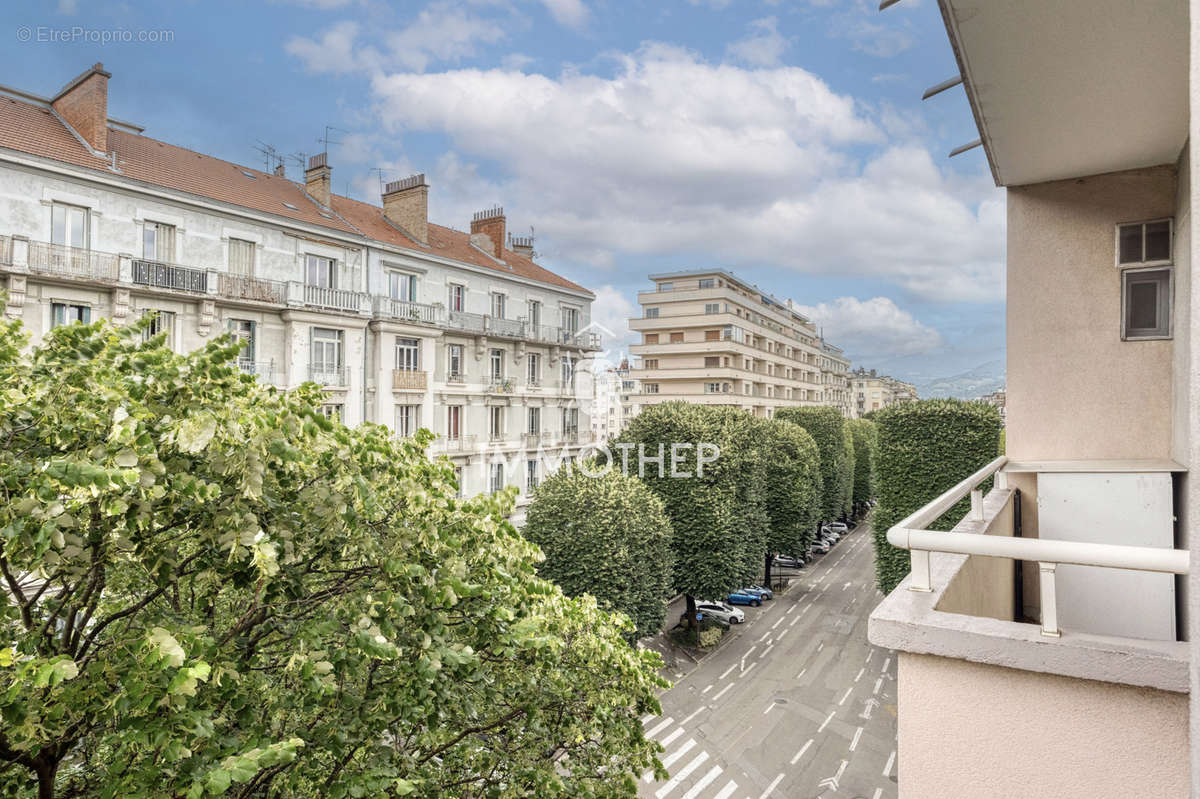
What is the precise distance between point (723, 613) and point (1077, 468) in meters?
23.8

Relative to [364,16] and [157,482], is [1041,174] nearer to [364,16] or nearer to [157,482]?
[157,482]

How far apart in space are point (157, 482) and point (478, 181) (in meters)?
124

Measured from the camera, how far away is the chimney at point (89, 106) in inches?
720

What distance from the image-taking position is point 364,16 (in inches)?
1981

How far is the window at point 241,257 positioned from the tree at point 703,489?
15.0m

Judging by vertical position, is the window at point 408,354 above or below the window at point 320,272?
below

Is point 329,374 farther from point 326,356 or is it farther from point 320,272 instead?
point 320,272

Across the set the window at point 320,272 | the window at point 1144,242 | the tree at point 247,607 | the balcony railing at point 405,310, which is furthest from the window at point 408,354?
the window at point 1144,242

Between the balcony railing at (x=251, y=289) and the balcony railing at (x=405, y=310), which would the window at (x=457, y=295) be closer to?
the balcony railing at (x=405, y=310)

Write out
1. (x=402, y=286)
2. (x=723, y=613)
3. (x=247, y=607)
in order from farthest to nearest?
(x=723, y=613), (x=402, y=286), (x=247, y=607)

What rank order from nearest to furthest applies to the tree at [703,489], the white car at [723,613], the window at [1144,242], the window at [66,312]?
1. the window at [1144,242]
2. the window at [66,312]
3. the tree at [703,489]
4. the white car at [723,613]

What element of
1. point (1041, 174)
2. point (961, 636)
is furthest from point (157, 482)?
point (1041, 174)

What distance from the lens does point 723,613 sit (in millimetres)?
28438

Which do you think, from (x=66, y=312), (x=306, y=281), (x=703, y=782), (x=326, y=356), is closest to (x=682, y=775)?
(x=703, y=782)
